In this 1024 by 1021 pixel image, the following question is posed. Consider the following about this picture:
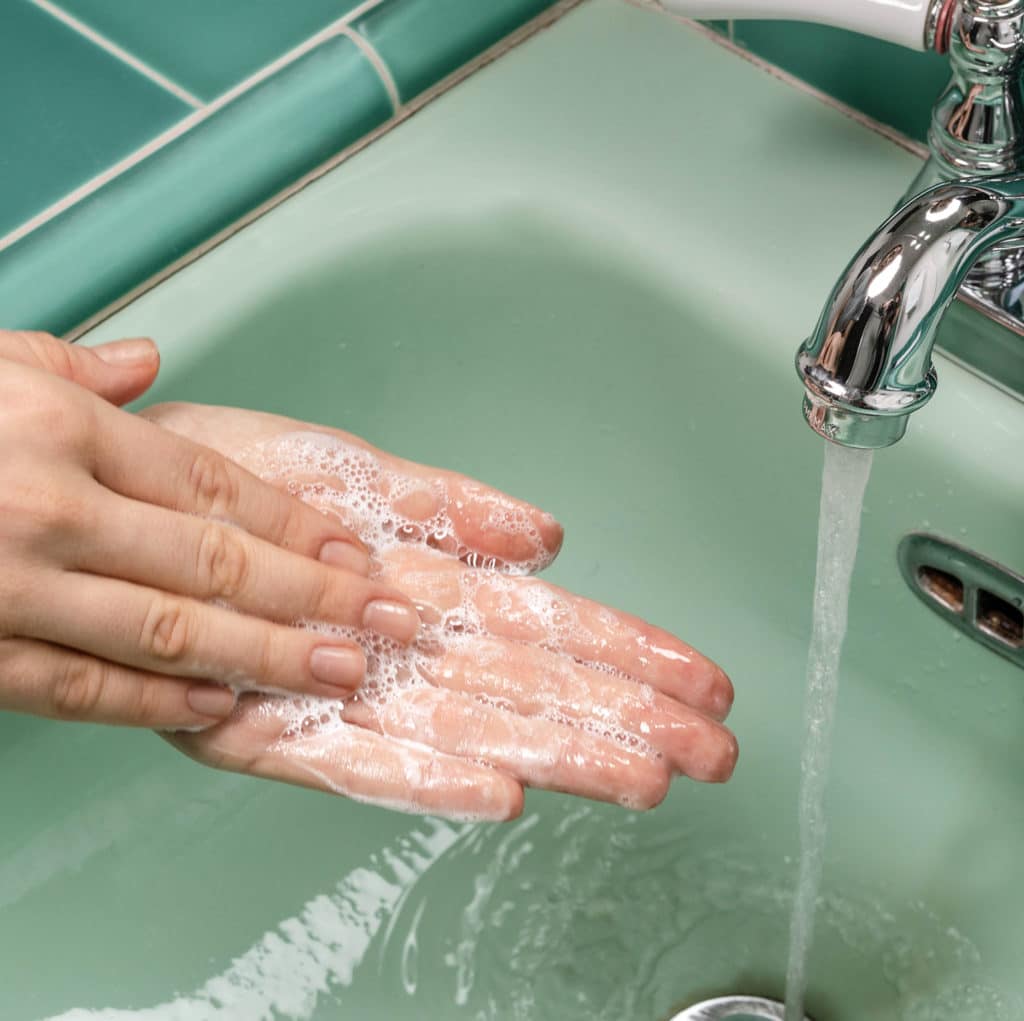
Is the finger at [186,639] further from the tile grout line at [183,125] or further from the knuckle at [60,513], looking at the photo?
the tile grout line at [183,125]

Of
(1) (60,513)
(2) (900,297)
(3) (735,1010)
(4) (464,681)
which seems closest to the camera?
(2) (900,297)

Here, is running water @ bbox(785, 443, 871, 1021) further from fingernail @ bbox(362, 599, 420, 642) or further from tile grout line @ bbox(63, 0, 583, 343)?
tile grout line @ bbox(63, 0, 583, 343)

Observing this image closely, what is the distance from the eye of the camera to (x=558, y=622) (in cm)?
62

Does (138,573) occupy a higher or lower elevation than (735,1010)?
higher

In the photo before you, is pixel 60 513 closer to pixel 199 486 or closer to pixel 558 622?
pixel 199 486

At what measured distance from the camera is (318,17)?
2.44 ft

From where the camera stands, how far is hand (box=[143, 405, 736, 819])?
563 mm

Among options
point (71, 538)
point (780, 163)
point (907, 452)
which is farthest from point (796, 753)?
point (71, 538)

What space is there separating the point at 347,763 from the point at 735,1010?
0.30m

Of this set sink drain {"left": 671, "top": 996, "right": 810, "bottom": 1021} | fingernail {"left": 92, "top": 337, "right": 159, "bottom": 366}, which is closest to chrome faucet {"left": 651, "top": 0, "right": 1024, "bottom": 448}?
fingernail {"left": 92, "top": 337, "right": 159, "bottom": 366}

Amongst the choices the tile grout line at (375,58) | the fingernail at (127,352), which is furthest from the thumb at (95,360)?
the tile grout line at (375,58)

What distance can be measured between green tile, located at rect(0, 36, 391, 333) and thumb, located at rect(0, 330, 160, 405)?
10 centimetres

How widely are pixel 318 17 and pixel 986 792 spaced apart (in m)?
0.58

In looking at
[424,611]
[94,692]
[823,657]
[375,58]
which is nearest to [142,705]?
[94,692]
